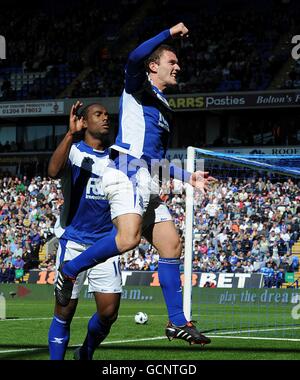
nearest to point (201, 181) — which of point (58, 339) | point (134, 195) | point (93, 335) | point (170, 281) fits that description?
point (134, 195)

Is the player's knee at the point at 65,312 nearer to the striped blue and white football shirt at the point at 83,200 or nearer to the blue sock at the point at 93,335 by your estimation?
the blue sock at the point at 93,335

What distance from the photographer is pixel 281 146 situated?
37219 mm

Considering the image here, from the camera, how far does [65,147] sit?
23.5ft

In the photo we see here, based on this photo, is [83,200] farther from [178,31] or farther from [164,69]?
[178,31]

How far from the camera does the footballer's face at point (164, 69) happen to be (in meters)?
7.95

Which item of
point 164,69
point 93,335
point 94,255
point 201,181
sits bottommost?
point 93,335

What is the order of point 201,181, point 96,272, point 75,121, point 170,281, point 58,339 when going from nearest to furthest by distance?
point 75,121
point 58,339
point 96,272
point 170,281
point 201,181

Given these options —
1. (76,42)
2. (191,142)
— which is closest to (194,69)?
(191,142)

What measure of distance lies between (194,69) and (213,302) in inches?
751

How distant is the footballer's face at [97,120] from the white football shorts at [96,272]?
108cm

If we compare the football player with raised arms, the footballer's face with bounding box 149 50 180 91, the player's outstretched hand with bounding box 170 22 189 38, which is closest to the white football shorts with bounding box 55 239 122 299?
the football player with raised arms

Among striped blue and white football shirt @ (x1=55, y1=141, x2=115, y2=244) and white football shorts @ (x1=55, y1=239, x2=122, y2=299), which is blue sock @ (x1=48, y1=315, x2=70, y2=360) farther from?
striped blue and white football shirt @ (x1=55, y1=141, x2=115, y2=244)

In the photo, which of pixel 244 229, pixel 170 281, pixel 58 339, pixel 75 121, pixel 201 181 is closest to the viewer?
pixel 75 121

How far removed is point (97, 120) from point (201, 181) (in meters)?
1.16
